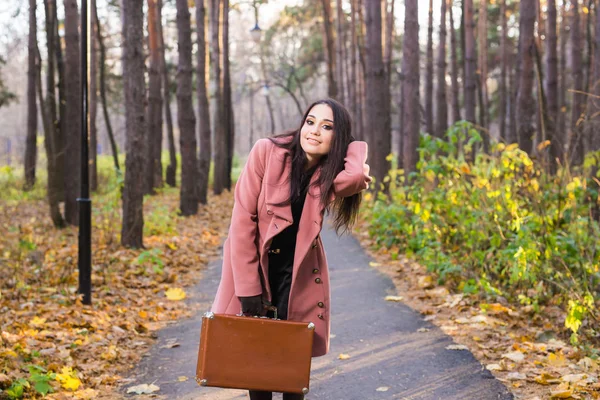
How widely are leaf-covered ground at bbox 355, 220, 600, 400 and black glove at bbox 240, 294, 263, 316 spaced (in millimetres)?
2207

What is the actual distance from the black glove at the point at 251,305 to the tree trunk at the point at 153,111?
17.1 meters

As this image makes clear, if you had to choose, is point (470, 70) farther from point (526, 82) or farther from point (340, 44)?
point (526, 82)

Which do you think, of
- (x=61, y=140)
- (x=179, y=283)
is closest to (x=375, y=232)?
(x=179, y=283)

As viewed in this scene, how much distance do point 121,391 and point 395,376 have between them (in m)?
2.07

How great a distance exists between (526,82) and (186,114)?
8816 mm

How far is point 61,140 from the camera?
632 inches

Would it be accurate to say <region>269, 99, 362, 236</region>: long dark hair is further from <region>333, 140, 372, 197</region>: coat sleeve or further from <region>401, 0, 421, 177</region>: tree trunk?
<region>401, 0, 421, 177</region>: tree trunk

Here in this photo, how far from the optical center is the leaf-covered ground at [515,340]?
4770 millimetres

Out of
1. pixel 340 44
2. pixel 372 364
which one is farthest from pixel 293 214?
pixel 340 44

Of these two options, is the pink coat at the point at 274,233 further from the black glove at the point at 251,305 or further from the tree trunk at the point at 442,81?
the tree trunk at the point at 442,81

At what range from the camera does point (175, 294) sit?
860cm

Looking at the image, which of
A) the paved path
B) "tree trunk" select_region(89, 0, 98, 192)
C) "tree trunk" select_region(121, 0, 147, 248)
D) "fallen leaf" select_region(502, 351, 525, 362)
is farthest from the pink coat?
"tree trunk" select_region(89, 0, 98, 192)

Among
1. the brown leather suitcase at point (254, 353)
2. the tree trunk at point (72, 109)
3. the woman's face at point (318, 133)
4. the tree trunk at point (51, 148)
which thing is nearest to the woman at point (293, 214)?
the woman's face at point (318, 133)

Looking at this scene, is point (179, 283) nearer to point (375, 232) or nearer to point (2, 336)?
point (2, 336)
